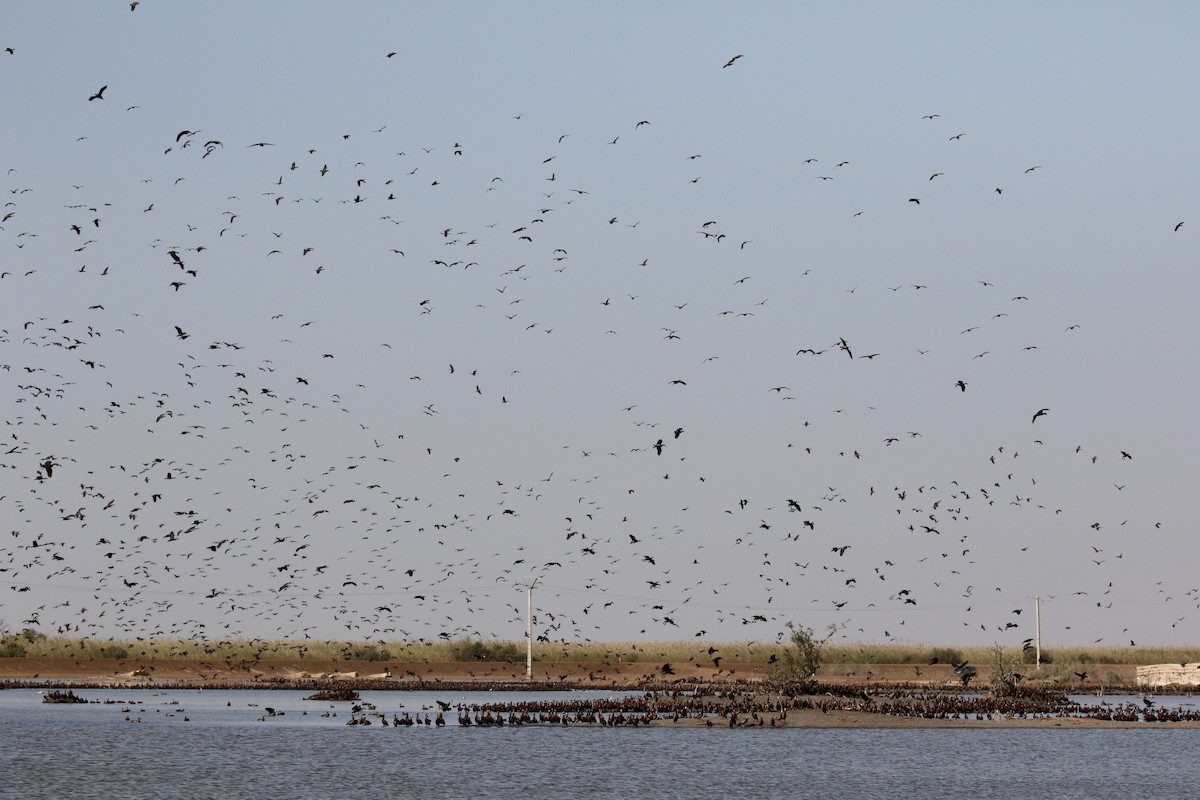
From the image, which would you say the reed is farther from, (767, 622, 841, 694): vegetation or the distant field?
(767, 622, 841, 694): vegetation

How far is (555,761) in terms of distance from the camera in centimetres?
4369

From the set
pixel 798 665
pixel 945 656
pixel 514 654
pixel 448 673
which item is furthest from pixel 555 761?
pixel 945 656

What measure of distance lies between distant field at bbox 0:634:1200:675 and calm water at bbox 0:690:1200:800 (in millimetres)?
55216

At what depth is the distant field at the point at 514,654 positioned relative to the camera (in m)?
118

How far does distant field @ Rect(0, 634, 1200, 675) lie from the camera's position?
11825 cm

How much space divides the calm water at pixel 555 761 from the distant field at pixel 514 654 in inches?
2174

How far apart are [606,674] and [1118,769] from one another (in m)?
65.6

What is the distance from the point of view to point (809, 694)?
64062 mm

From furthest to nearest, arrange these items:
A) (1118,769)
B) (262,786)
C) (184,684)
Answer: (184,684)
(1118,769)
(262,786)

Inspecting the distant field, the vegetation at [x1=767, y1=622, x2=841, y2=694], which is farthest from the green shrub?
the vegetation at [x1=767, y1=622, x2=841, y2=694]

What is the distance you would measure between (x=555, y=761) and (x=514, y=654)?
78.3m

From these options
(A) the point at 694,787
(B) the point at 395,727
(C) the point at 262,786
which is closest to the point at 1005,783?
(A) the point at 694,787

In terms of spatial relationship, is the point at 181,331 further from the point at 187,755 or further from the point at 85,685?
the point at 85,685

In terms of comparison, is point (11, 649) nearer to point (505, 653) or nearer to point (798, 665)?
point (505, 653)
